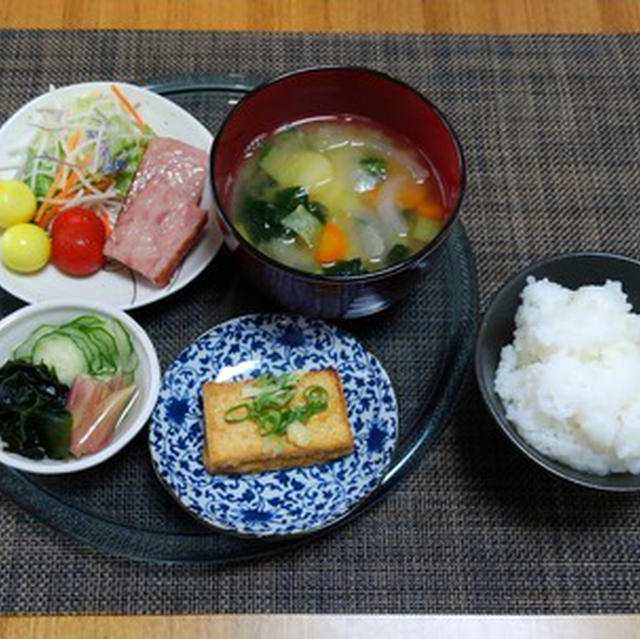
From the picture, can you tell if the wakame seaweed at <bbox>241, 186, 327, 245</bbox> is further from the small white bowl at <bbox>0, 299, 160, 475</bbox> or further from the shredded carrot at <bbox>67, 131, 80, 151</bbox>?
the shredded carrot at <bbox>67, 131, 80, 151</bbox>

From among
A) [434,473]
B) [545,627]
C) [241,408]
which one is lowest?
[545,627]

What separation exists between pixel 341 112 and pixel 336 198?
0.19 metres

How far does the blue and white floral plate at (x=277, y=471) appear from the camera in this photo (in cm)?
156

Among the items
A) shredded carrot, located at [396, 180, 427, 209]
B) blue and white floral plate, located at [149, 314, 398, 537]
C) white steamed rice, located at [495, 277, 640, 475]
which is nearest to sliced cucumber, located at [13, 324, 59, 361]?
blue and white floral plate, located at [149, 314, 398, 537]

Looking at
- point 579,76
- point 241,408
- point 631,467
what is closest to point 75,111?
point 241,408

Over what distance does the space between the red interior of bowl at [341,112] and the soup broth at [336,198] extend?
26mm

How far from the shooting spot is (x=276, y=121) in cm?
178

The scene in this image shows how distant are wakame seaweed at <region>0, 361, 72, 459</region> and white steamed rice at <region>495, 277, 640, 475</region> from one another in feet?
2.51

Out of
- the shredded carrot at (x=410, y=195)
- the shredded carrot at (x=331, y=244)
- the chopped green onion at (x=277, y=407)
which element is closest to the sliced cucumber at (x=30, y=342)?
the chopped green onion at (x=277, y=407)

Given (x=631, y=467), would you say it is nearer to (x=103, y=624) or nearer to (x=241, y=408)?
(x=241, y=408)

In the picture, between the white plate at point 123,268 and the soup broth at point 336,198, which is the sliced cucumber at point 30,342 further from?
the soup broth at point 336,198

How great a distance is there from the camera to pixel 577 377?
5.04 ft

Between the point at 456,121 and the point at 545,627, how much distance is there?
1.12 meters

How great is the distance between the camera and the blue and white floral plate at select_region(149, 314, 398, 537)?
61.4 inches
